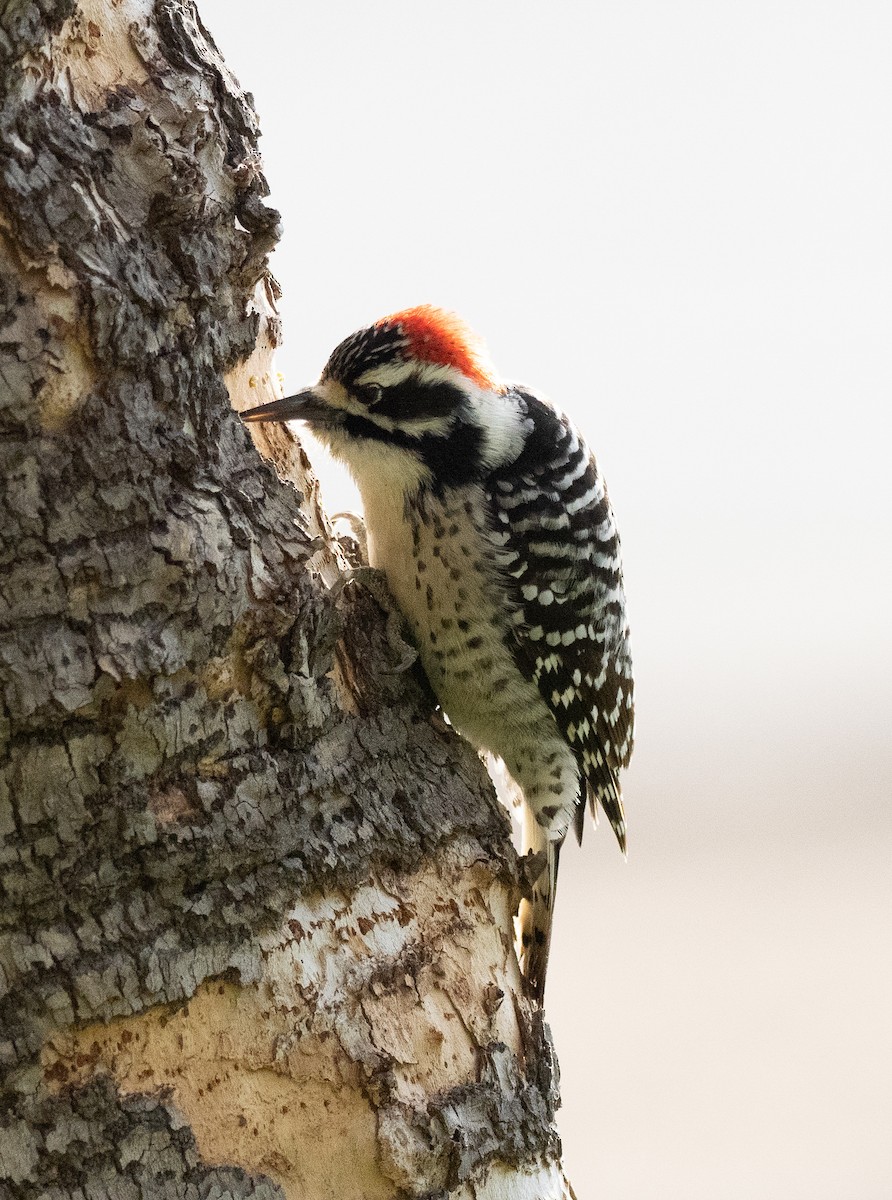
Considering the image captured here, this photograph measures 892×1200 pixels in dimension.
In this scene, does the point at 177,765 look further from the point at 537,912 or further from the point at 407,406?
the point at 537,912

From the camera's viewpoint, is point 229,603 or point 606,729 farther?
point 606,729

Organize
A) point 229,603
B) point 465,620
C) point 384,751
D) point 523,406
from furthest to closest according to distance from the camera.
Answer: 1. point 523,406
2. point 465,620
3. point 384,751
4. point 229,603

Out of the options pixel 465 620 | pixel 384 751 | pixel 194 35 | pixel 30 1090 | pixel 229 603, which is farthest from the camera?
pixel 465 620

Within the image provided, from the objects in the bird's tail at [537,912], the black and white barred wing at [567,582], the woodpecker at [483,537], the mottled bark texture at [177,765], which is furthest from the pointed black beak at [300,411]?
the bird's tail at [537,912]

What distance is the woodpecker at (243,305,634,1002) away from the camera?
10.1 ft

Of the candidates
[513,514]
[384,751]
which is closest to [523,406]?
[513,514]

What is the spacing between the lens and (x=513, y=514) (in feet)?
10.4

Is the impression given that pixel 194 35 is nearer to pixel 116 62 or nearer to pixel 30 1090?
pixel 116 62

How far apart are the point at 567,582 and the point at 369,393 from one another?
0.73m

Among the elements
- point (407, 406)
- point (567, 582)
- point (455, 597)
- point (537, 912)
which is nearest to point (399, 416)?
point (407, 406)

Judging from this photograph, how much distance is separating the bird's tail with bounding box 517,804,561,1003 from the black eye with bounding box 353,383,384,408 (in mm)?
1218

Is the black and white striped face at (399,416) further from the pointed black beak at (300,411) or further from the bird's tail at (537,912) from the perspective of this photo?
the bird's tail at (537,912)

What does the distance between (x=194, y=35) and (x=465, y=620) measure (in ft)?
4.87

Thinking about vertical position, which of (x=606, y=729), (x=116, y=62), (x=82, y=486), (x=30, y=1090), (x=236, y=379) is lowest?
(x=30, y=1090)
